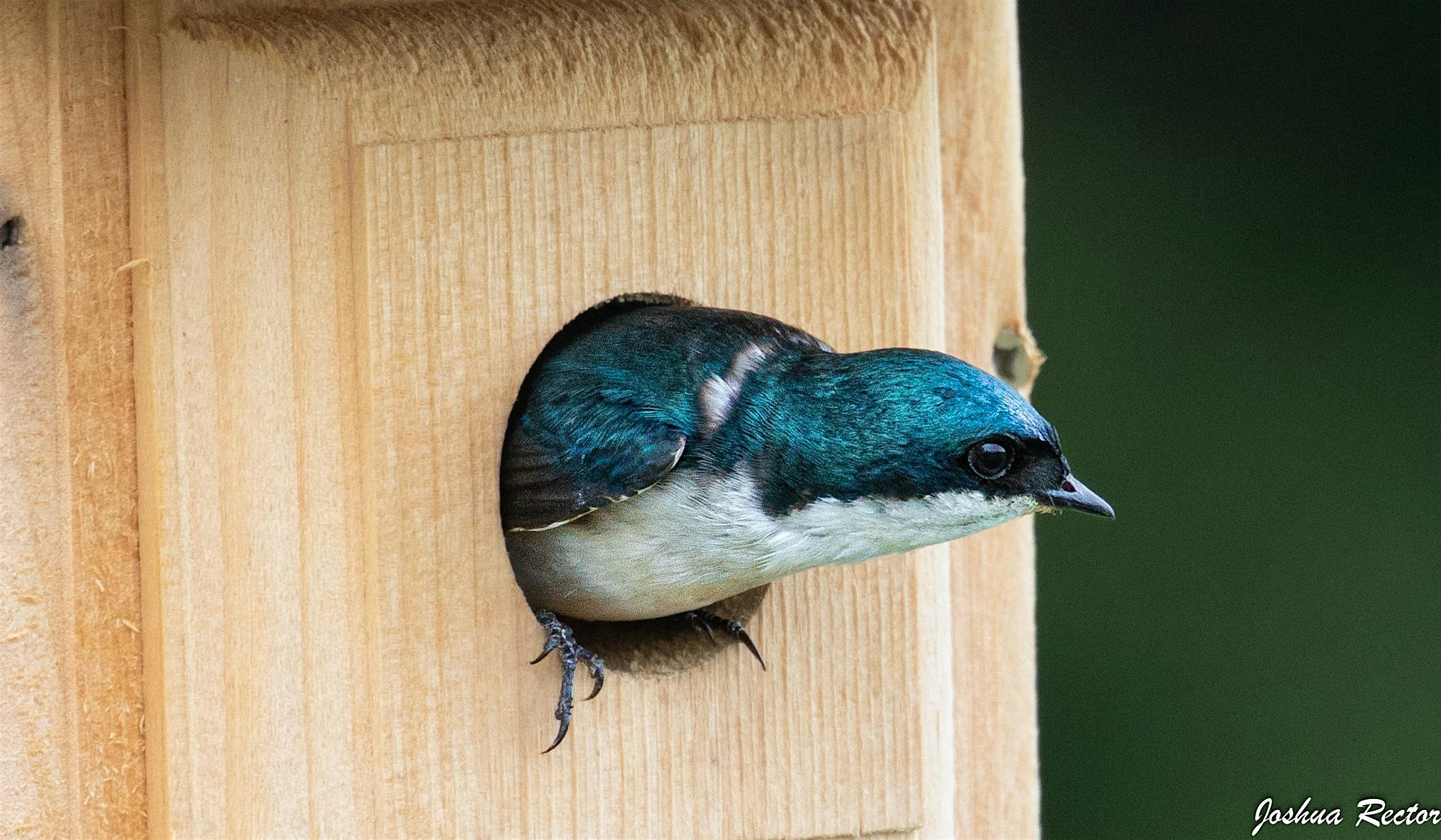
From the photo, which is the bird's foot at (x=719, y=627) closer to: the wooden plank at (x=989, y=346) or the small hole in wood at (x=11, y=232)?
the wooden plank at (x=989, y=346)

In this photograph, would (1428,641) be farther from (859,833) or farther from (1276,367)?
(859,833)

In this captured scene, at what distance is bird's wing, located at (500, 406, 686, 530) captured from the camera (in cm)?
190

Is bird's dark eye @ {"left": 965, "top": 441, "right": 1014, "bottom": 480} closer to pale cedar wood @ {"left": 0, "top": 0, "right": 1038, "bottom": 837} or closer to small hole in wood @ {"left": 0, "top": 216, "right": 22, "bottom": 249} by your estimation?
pale cedar wood @ {"left": 0, "top": 0, "right": 1038, "bottom": 837}

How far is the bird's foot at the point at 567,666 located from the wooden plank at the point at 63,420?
39 cm

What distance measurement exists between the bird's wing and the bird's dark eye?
28 centimetres

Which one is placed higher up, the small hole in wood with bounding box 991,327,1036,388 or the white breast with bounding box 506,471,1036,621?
the small hole in wood with bounding box 991,327,1036,388

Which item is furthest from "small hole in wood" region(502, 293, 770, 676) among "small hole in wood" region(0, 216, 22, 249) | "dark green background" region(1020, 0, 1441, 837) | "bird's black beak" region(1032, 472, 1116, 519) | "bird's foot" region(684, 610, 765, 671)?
"dark green background" region(1020, 0, 1441, 837)

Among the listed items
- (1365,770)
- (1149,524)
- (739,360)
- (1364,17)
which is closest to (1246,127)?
(1364,17)

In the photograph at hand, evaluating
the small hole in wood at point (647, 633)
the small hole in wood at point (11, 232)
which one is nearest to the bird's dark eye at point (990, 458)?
the small hole in wood at point (647, 633)

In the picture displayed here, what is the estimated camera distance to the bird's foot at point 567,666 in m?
1.91

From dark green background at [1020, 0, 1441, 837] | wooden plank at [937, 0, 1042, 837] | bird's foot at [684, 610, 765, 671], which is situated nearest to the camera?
bird's foot at [684, 610, 765, 671]

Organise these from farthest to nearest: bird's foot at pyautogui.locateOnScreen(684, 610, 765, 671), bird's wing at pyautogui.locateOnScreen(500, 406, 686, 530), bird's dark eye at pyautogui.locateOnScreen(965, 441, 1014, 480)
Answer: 1. bird's foot at pyautogui.locateOnScreen(684, 610, 765, 671)
2. bird's wing at pyautogui.locateOnScreen(500, 406, 686, 530)
3. bird's dark eye at pyautogui.locateOnScreen(965, 441, 1014, 480)

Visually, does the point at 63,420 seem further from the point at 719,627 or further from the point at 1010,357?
the point at 1010,357

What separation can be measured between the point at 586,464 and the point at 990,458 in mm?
378
